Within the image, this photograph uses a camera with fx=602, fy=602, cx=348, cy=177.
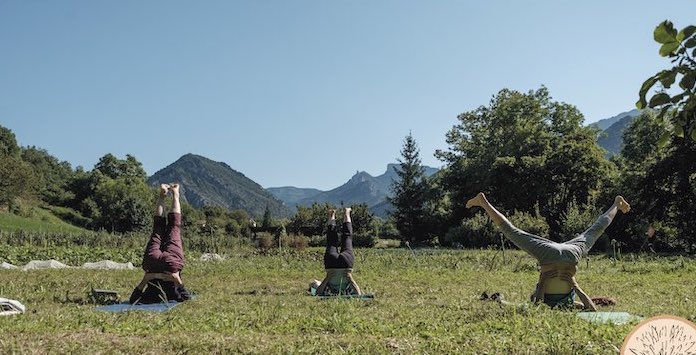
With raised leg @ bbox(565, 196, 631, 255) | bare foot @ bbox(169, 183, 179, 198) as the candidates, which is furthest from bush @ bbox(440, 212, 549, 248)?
bare foot @ bbox(169, 183, 179, 198)

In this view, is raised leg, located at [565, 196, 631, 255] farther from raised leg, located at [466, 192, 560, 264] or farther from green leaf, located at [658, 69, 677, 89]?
green leaf, located at [658, 69, 677, 89]

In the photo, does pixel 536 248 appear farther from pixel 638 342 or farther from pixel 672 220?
pixel 672 220

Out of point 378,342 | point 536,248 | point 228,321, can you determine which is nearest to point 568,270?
point 536,248

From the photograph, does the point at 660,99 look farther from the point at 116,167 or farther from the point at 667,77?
the point at 116,167

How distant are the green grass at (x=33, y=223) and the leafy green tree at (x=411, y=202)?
2502 cm

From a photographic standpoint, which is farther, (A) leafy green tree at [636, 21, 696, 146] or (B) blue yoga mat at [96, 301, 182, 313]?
(B) blue yoga mat at [96, 301, 182, 313]

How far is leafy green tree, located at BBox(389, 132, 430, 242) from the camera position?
49750 mm

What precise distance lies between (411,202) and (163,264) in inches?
1713

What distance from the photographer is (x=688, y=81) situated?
202 cm

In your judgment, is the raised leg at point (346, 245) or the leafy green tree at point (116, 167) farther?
the leafy green tree at point (116, 167)

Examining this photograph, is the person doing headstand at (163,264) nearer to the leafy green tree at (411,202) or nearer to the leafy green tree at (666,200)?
the leafy green tree at (666,200)

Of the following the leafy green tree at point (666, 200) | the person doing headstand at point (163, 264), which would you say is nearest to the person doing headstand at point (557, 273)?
the person doing headstand at point (163, 264)

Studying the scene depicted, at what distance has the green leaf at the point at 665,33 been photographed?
6.09ft

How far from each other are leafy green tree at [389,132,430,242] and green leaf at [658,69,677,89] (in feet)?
152
